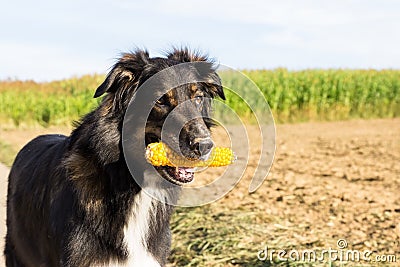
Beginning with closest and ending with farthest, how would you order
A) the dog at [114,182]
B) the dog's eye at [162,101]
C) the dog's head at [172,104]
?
1. the dog's head at [172,104]
2. the dog at [114,182]
3. the dog's eye at [162,101]

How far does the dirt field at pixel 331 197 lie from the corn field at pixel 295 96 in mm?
8599

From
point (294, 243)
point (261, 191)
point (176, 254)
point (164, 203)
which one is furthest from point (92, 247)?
point (261, 191)

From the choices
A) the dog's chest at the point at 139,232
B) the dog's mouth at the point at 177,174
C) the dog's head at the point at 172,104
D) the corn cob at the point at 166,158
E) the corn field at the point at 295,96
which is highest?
the dog's head at the point at 172,104

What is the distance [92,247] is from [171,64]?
1.65 m

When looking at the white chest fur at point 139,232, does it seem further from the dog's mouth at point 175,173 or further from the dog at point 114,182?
the dog's mouth at point 175,173

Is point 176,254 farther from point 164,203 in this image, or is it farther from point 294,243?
point 164,203

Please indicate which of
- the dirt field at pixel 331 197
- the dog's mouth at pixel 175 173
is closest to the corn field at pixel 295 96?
the dirt field at pixel 331 197

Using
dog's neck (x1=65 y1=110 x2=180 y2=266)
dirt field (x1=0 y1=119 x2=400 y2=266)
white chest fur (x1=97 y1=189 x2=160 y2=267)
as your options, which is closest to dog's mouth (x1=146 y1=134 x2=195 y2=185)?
dog's neck (x1=65 y1=110 x2=180 y2=266)

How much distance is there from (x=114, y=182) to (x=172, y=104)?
78 centimetres

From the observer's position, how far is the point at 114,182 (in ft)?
17.0

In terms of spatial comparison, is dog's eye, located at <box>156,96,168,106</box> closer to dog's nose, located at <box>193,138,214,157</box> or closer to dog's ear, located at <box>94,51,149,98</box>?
dog's ear, located at <box>94,51,149,98</box>

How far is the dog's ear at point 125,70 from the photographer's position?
5097 mm

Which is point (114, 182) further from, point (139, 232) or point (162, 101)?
point (162, 101)

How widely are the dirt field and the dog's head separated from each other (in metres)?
3.33
